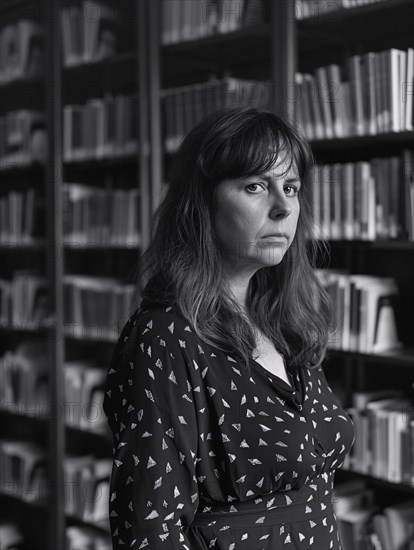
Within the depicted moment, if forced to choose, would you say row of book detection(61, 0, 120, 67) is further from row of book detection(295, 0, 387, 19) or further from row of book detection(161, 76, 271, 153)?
row of book detection(295, 0, 387, 19)

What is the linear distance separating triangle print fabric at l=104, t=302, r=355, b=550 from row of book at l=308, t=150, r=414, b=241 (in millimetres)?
999

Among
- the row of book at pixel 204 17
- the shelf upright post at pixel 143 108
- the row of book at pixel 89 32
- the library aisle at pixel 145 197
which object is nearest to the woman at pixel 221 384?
the library aisle at pixel 145 197

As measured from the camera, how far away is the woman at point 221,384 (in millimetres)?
1112

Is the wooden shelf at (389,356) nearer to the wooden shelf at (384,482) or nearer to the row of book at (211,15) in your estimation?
the wooden shelf at (384,482)

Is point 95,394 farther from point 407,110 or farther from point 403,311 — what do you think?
point 407,110

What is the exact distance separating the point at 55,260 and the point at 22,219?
381mm

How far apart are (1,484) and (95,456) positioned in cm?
59

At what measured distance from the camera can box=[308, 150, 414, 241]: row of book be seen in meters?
2.17

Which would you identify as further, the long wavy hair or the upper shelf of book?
the upper shelf of book

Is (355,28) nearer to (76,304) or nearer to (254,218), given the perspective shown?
(254,218)

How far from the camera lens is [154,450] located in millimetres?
1095

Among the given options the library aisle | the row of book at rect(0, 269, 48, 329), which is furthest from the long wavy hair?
the row of book at rect(0, 269, 48, 329)

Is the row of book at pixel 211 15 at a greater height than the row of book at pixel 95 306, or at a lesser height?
greater

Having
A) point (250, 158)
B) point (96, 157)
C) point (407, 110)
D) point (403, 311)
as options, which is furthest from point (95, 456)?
point (250, 158)
